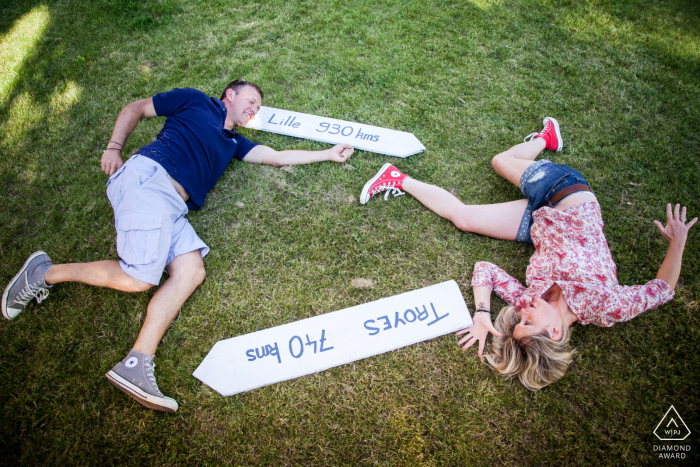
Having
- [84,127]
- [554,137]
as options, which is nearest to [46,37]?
[84,127]

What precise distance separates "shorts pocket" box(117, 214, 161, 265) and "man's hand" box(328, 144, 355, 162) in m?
1.64

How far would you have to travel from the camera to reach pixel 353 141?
3.43 meters

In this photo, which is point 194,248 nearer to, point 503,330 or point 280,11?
point 503,330

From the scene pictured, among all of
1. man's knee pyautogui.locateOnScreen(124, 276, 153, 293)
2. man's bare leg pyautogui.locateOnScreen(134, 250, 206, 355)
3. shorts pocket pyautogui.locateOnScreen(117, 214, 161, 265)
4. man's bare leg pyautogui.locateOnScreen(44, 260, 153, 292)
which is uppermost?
shorts pocket pyautogui.locateOnScreen(117, 214, 161, 265)

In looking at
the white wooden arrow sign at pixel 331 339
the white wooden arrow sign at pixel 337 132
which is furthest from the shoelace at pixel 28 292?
the white wooden arrow sign at pixel 337 132

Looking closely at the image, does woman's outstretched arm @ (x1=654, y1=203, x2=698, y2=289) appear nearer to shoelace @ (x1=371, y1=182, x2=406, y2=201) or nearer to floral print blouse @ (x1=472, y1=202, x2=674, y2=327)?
floral print blouse @ (x1=472, y1=202, x2=674, y2=327)

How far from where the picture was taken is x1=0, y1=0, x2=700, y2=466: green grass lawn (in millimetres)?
2092

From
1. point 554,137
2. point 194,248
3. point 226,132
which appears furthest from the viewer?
point 554,137

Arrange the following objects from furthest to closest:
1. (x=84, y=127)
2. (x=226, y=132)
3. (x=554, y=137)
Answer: (x=84, y=127), (x=554, y=137), (x=226, y=132)

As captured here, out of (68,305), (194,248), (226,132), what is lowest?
(68,305)

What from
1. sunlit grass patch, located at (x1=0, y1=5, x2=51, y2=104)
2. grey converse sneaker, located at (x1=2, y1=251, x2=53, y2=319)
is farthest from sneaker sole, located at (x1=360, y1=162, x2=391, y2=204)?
sunlit grass patch, located at (x1=0, y1=5, x2=51, y2=104)

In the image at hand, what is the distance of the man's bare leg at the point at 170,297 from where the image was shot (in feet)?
7.45

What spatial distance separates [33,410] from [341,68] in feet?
13.6

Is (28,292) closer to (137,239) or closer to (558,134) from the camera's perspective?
(137,239)
